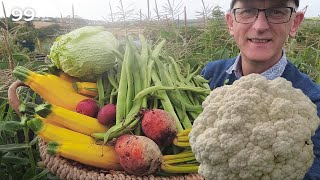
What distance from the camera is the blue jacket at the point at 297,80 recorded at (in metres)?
1.71

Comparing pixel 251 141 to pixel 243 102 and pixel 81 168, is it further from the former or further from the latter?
pixel 81 168

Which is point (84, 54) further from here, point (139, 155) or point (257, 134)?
point (257, 134)

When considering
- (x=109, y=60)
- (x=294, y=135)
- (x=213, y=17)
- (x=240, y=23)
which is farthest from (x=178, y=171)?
(x=213, y=17)

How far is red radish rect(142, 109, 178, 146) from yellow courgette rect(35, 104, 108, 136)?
9.0 inches

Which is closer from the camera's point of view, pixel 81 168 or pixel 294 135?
pixel 294 135


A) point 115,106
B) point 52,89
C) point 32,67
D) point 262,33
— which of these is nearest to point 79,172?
point 115,106

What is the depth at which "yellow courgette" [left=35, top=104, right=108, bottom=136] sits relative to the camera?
6.47 feet

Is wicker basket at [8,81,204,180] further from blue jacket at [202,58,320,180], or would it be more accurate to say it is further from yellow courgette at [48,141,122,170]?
blue jacket at [202,58,320,180]

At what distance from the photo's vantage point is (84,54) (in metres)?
2.20

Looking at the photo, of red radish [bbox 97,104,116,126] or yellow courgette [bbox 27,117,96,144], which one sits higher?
red radish [bbox 97,104,116,126]

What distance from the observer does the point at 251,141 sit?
1492mm

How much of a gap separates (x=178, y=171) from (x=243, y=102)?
19.1 inches

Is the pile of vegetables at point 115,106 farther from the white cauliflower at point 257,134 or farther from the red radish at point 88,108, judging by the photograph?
the white cauliflower at point 257,134

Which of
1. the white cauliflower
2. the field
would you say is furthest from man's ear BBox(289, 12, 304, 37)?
the white cauliflower
